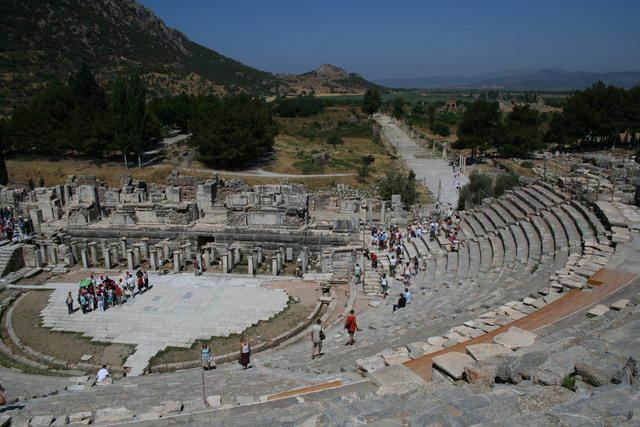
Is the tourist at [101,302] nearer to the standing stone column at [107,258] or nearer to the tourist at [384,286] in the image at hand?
the standing stone column at [107,258]

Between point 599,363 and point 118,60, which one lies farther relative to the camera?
point 118,60

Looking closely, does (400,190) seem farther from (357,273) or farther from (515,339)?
(515,339)

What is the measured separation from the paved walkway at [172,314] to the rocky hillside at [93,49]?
191ft

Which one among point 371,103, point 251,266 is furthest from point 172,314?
point 371,103

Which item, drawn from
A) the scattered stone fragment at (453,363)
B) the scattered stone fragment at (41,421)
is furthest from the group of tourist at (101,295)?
the scattered stone fragment at (453,363)

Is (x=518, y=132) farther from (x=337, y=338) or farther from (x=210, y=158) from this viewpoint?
(x=337, y=338)

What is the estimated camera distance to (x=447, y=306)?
1419 centimetres

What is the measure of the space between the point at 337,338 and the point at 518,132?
131 feet

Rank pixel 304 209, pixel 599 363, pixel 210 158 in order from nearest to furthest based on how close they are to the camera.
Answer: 1. pixel 599 363
2. pixel 304 209
3. pixel 210 158

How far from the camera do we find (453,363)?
800 centimetres

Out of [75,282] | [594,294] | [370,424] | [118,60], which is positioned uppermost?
[118,60]

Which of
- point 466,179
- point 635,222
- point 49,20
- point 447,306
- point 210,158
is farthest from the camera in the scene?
point 49,20

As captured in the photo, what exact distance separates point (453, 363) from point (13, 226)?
26572 millimetres

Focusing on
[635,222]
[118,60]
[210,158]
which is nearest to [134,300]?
[635,222]
